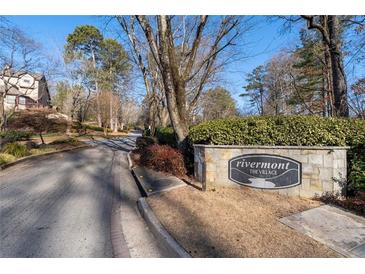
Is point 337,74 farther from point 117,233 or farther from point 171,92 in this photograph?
point 117,233

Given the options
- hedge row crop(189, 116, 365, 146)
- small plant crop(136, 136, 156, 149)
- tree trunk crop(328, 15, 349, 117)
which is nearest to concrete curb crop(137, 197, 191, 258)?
hedge row crop(189, 116, 365, 146)

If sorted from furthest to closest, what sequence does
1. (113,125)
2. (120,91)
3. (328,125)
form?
(113,125)
(120,91)
(328,125)

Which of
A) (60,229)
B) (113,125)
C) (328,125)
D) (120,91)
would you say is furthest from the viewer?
(113,125)

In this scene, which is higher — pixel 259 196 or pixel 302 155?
pixel 302 155

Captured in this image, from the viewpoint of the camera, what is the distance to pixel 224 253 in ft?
8.41

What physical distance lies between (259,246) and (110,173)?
631 centimetres

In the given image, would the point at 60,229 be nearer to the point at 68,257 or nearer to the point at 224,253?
the point at 68,257

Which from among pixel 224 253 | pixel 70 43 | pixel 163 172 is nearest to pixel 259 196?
pixel 224 253

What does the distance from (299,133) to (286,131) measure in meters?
0.27

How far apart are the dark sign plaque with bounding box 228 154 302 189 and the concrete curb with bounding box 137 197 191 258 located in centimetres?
231

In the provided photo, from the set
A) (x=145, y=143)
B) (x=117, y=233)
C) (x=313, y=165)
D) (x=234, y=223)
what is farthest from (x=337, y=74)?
(x=145, y=143)

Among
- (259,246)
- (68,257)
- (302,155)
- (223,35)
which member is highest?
(223,35)

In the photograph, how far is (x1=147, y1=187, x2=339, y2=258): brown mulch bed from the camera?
2.61 metres

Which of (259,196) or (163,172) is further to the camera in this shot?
(163,172)
